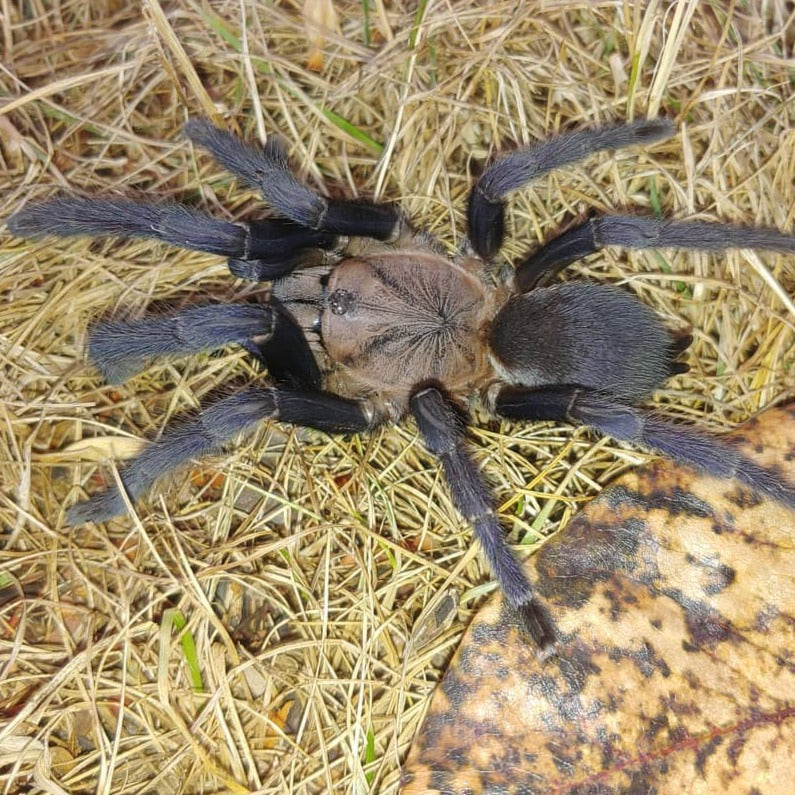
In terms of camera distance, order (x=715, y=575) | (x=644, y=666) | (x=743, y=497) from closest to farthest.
Result: (x=644, y=666) < (x=715, y=575) < (x=743, y=497)

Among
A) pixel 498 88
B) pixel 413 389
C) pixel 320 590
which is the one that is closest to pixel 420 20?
pixel 498 88

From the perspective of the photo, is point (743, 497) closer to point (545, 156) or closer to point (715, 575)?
point (715, 575)

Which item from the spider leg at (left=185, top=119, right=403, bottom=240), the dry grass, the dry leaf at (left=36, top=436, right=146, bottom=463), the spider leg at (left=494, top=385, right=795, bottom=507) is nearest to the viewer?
the spider leg at (left=494, top=385, right=795, bottom=507)

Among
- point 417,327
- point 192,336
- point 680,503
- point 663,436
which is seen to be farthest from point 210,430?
point 680,503

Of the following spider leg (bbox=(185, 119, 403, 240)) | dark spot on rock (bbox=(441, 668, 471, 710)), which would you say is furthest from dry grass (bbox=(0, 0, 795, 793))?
spider leg (bbox=(185, 119, 403, 240))

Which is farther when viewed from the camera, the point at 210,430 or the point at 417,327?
the point at 417,327

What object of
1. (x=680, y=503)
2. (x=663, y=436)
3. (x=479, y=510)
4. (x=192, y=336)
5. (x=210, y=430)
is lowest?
(x=680, y=503)

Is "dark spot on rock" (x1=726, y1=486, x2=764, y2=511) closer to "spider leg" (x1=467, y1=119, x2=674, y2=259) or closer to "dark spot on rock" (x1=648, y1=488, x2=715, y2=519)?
"dark spot on rock" (x1=648, y1=488, x2=715, y2=519)

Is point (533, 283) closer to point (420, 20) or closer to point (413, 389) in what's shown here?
point (413, 389)
